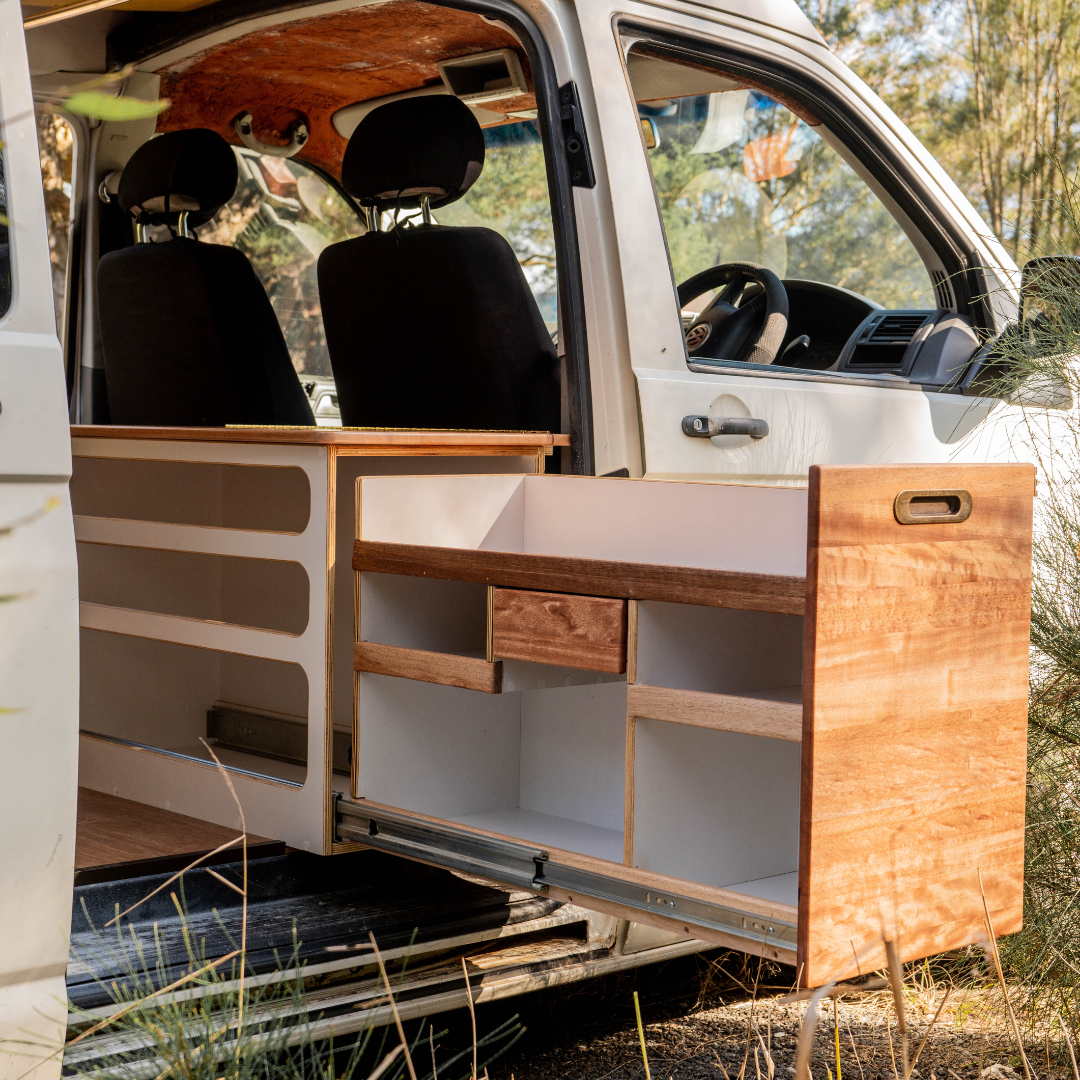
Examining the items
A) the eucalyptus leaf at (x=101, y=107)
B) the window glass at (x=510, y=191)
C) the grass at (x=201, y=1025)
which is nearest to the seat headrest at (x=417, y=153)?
the window glass at (x=510, y=191)

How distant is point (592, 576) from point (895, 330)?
73.7 inches

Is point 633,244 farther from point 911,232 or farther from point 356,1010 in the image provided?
point 356,1010

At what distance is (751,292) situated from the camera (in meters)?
3.59

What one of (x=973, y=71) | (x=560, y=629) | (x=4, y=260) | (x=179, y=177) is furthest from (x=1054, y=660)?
(x=973, y=71)

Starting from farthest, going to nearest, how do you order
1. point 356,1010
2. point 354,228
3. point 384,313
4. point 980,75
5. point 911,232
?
point 980,75, point 354,228, point 911,232, point 384,313, point 356,1010

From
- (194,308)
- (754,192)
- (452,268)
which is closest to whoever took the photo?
(452,268)

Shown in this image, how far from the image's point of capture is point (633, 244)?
9.01 ft

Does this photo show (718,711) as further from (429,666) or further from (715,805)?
(429,666)

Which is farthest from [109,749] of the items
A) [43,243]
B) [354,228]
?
[354,228]

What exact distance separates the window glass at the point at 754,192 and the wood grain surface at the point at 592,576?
1.04 m

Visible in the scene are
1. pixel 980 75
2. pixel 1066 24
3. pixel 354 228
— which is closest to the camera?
pixel 354 228

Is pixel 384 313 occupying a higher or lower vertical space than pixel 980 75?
lower

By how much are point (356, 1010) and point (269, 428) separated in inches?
37.1

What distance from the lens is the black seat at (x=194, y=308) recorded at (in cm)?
306
